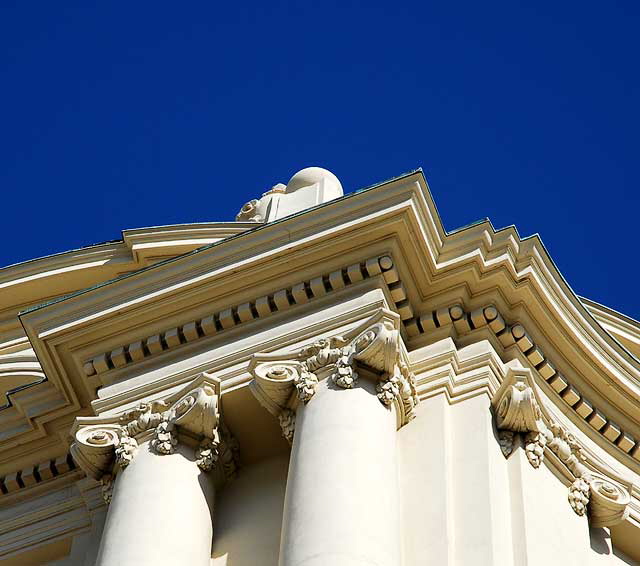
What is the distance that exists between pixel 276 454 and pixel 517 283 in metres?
2.71

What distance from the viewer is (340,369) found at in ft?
51.9

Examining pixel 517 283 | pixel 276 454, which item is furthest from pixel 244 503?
pixel 517 283

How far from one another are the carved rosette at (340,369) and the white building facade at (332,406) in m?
0.02

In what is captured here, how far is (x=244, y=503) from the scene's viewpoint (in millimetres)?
16219

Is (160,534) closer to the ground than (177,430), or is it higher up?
closer to the ground

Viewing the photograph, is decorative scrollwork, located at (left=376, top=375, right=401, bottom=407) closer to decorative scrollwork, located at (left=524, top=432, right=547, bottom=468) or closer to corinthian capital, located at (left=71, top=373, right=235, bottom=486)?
decorative scrollwork, located at (left=524, top=432, right=547, bottom=468)

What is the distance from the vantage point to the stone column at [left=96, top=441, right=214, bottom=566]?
15.1 m

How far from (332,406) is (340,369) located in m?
0.44

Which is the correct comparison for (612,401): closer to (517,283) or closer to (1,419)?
(517,283)

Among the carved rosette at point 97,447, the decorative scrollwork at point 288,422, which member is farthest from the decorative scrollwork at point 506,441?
the carved rosette at point 97,447

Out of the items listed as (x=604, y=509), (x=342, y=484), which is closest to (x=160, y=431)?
(x=342, y=484)

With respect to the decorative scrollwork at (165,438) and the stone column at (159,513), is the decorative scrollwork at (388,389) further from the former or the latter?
the decorative scrollwork at (165,438)

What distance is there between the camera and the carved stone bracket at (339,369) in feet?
51.8

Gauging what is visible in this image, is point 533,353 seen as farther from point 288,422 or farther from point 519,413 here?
point 288,422
